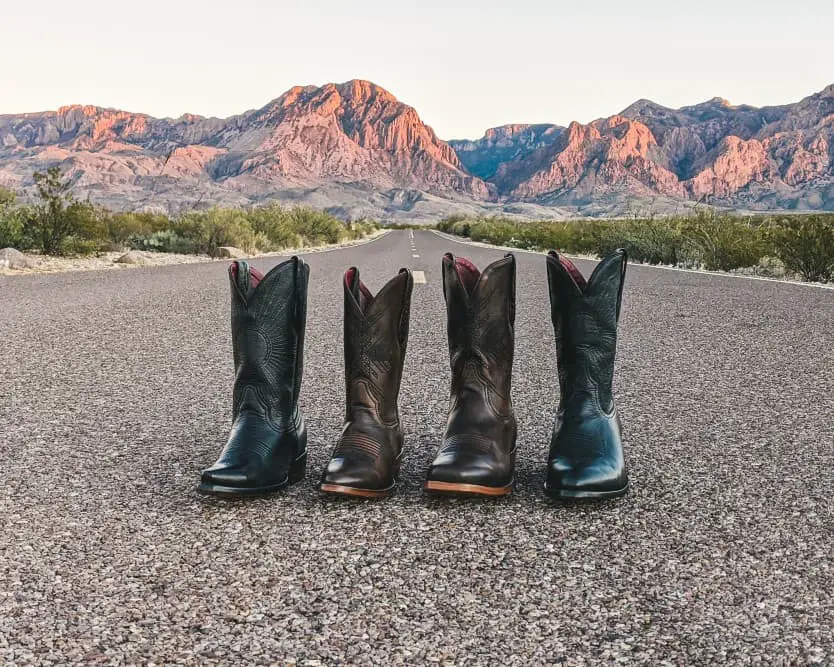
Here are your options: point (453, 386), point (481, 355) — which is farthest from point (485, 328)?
point (453, 386)

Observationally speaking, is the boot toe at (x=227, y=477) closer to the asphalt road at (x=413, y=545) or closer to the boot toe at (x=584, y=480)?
the asphalt road at (x=413, y=545)

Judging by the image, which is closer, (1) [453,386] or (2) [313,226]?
(1) [453,386]

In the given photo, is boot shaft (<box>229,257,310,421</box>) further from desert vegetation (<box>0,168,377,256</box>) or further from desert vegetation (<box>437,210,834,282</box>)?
desert vegetation (<box>0,168,377,256</box>)

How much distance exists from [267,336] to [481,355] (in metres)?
0.69

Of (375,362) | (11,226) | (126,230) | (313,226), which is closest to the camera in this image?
(375,362)

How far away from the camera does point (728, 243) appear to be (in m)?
16.1

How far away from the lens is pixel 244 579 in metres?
1.92

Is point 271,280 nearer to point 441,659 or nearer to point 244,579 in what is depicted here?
point 244,579

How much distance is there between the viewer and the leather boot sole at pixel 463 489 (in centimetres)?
244

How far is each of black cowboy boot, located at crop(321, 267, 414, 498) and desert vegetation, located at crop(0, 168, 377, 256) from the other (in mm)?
14004

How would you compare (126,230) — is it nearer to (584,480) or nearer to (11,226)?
(11,226)

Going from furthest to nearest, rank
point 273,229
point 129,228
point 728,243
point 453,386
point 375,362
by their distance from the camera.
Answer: point 273,229 < point 129,228 < point 728,243 < point 453,386 < point 375,362

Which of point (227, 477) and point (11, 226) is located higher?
point (11, 226)

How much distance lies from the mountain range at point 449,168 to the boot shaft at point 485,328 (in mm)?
114221
